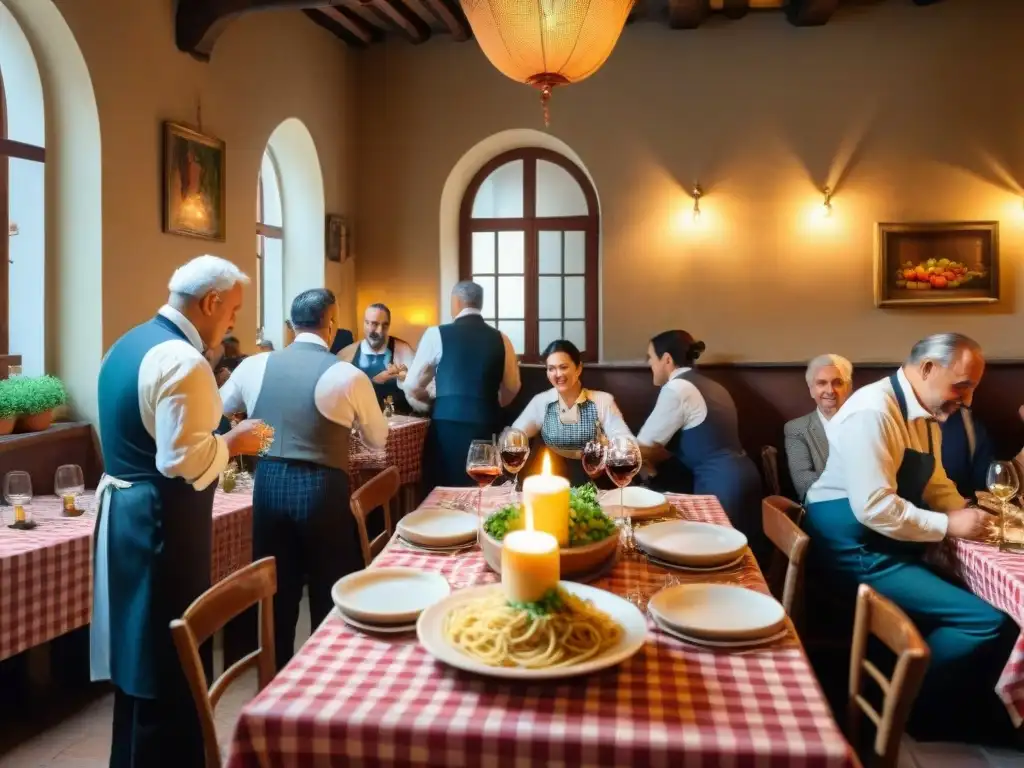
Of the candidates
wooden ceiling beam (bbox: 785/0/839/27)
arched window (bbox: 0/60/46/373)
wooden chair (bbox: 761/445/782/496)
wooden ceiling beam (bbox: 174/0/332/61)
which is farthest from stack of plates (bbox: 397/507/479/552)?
wooden ceiling beam (bbox: 785/0/839/27)

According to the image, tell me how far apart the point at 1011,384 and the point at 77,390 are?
453cm

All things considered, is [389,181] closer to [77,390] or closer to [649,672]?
[77,390]

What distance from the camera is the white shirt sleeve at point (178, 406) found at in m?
2.13

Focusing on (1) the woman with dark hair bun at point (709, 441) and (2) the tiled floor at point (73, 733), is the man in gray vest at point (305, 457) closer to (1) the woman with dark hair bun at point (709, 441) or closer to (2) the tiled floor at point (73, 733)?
(2) the tiled floor at point (73, 733)

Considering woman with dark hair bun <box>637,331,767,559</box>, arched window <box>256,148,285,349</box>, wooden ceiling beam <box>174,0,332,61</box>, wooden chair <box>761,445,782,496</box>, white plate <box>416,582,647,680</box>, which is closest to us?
white plate <box>416,582,647,680</box>

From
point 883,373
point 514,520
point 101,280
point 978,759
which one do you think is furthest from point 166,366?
point 883,373

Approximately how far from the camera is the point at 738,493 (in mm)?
3783

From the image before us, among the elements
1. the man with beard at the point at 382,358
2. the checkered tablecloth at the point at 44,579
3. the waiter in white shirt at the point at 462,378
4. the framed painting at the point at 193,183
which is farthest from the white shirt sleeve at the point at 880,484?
the framed painting at the point at 193,183

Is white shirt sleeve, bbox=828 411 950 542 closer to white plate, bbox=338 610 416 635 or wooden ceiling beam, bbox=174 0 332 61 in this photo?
white plate, bbox=338 610 416 635

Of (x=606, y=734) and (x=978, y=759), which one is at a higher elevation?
(x=606, y=734)

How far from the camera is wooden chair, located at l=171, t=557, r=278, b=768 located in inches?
64.7

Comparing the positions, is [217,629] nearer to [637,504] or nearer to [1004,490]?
[637,504]

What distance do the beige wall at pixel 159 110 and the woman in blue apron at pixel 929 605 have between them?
127 inches

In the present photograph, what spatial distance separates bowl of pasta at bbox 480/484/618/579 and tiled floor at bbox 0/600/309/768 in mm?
1317
